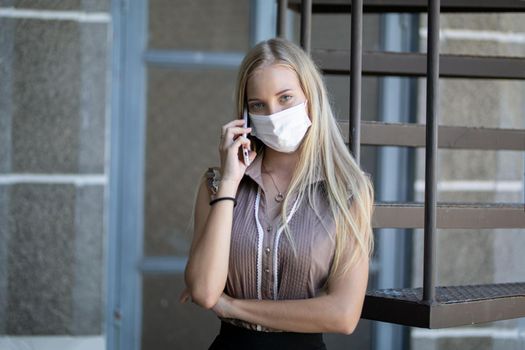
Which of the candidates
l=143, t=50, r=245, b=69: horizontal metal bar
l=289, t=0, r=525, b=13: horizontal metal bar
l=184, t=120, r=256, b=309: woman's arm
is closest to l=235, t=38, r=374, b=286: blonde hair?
l=184, t=120, r=256, b=309: woman's arm

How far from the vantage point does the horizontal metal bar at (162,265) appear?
12.7 ft

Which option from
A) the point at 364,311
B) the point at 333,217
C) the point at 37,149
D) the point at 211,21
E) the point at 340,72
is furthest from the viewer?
the point at 211,21

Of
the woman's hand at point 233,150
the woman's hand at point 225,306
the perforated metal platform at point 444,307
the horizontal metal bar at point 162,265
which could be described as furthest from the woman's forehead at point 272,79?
the horizontal metal bar at point 162,265

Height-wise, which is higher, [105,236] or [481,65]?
[481,65]

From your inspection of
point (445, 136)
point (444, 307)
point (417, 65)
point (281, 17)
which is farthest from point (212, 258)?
point (417, 65)

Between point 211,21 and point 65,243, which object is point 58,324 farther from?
point 211,21

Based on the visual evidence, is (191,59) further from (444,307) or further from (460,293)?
(444,307)

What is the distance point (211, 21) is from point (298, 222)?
6.66 feet

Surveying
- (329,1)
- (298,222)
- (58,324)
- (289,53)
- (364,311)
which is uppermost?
(329,1)

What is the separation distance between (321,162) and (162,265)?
1891 mm

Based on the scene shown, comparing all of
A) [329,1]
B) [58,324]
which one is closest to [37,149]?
[58,324]

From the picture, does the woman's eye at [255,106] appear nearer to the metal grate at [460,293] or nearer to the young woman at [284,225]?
the young woman at [284,225]

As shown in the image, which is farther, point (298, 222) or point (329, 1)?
point (329, 1)

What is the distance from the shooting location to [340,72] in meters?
2.77
